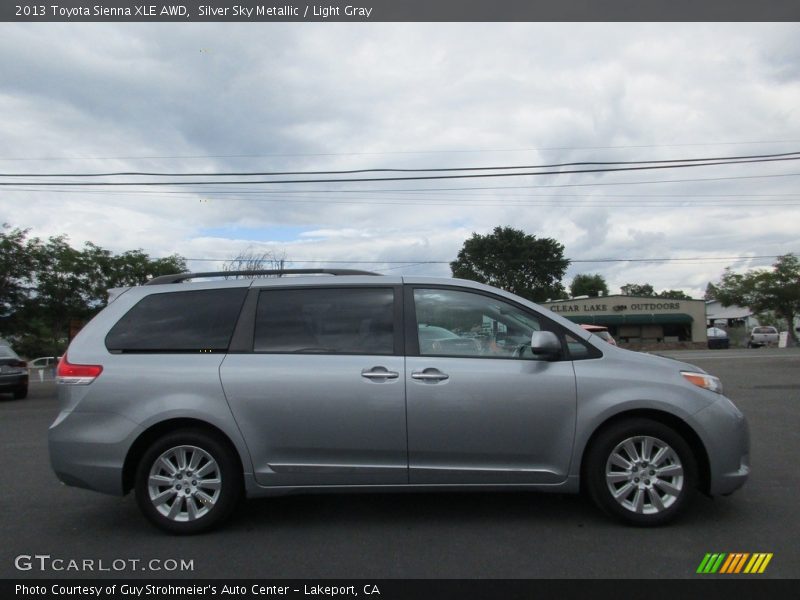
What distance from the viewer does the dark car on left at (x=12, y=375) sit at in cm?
1605

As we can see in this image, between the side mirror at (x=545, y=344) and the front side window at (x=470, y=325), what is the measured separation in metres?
0.18

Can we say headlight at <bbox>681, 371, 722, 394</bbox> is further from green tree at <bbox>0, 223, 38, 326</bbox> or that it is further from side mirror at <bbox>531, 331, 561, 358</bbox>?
green tree at <bbox>0, 223, 38, 326</bbox>

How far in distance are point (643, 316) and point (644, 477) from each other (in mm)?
52556

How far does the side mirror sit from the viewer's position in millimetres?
4586

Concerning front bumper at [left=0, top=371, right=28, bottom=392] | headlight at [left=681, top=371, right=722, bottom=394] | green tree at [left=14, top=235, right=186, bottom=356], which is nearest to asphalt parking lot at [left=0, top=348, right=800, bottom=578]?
headlight at [left=681, top=371, right=722, bottom=394]

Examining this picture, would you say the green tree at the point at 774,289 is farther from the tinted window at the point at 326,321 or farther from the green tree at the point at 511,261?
the tinted window at the point at 326,321

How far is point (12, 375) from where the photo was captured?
16.2m

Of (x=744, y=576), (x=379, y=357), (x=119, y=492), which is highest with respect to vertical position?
(x=379, y=357)

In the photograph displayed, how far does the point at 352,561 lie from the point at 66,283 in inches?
804

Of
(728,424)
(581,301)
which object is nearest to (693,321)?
(581,301)

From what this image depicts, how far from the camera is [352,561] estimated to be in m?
4.14

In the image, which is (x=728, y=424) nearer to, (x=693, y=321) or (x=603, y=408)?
(x=603, y=408)

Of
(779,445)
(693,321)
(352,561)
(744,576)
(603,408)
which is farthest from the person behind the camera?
(693,321)
